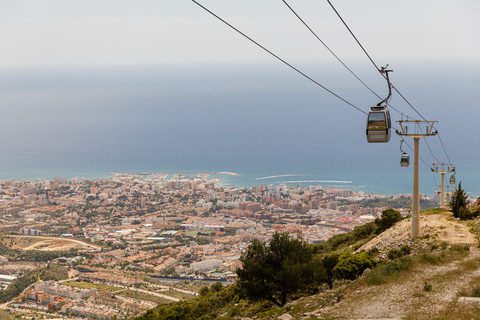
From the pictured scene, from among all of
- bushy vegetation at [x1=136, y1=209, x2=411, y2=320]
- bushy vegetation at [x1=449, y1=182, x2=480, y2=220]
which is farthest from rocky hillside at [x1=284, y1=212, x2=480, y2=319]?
bushy vegetation at [x1=449, y1=182, x2=480, y2=220]

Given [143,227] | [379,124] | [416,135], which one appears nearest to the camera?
[379,124]

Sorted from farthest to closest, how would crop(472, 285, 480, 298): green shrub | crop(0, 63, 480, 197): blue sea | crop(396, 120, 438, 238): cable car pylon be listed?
crop(0, 63, 480, 197): blue sea < crop(396, 120, 438, 238): cable car pylon < crop(472, 285, 480, 298): green shrub

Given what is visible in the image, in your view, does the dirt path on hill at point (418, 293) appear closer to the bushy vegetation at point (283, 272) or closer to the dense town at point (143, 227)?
the bushy vegetation at point (283, 272)

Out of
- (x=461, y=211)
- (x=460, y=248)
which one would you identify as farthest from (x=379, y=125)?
(x=461, y=211)

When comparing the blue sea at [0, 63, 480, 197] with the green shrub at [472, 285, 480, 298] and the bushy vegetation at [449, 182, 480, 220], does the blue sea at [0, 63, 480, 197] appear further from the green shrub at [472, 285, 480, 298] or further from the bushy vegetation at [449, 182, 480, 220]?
the green shrub at [472, 285, 480, 298]

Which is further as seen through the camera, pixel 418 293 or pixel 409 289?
pixel 409 289

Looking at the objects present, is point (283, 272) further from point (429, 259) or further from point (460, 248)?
point (460, 248)
